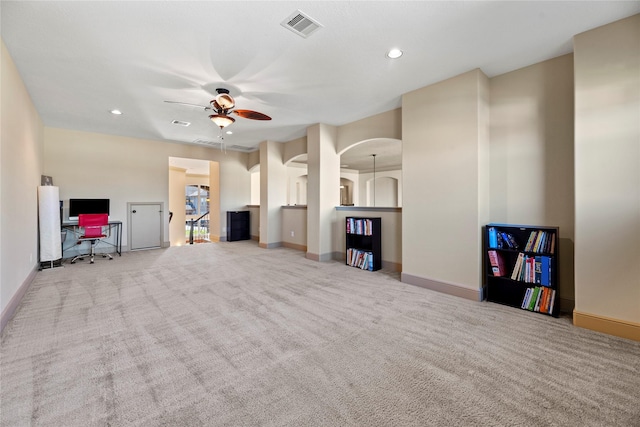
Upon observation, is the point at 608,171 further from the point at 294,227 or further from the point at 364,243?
the point at 294,227

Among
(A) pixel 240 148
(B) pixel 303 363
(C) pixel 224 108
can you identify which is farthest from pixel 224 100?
(A) pixel 240 148

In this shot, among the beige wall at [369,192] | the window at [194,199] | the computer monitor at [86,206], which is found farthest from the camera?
the window at [194,199]

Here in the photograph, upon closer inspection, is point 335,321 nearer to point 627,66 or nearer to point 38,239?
point 627,66

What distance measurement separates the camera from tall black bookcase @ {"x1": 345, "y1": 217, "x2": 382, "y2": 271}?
4754mm

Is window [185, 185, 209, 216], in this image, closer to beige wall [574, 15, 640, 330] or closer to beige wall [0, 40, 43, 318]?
beige wall [0, 40, 43, 318]

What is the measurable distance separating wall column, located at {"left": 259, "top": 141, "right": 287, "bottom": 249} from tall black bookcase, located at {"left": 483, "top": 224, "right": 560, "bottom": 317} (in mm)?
5015

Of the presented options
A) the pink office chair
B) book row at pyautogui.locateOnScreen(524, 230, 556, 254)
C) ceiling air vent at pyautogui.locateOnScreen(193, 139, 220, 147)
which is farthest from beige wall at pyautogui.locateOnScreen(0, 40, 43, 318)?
book row at pyautogui.locateOnScreen(524, 230, 556, 254)

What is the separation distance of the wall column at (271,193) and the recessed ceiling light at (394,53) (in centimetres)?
456

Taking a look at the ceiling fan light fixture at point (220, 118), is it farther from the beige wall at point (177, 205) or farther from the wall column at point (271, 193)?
the beige wall at point (177, 205)

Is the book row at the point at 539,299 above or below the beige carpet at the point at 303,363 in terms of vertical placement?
above

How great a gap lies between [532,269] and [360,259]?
8.33ft

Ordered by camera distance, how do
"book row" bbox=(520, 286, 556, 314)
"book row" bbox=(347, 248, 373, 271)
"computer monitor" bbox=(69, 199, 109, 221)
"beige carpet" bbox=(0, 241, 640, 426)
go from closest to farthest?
1. "beige carpet" bbox=(0, 241, 640, 426)
2. "book row" bbox=(520, 286, 556, 314)
3. "book row" bbox=(347, 248, 373, 271)
4. "computer monitor" bbox=(69, 199, 109, 221)

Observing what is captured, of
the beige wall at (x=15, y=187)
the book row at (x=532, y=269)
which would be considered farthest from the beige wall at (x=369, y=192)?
the beige wall at (x=15, y=187)

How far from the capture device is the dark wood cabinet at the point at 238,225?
8.12 metres
